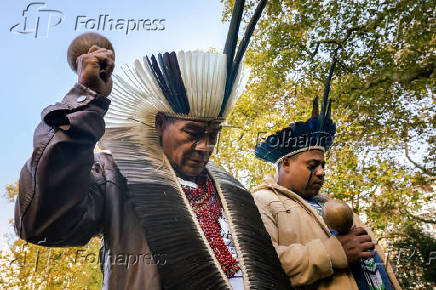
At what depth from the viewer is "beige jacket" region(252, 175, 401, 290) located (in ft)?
6.45

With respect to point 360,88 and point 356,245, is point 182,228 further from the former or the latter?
point 360,88

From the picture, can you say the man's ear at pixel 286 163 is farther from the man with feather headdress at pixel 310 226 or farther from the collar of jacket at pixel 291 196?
the collar of jacket at pixel 291 196

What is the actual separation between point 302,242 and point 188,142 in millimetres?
1156

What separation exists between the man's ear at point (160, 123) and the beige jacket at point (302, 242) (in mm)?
1013

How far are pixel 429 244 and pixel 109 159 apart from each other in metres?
11.6

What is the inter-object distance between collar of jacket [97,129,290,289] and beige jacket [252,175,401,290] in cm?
25

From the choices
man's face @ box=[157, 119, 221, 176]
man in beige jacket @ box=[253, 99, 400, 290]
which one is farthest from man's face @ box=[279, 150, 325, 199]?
man's face @ box=[157, 119, 221, 176]

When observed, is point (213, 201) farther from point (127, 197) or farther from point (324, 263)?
point (324, 263)

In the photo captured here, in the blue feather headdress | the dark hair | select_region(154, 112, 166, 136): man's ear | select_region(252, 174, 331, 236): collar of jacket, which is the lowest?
select_region(252, 174, 331, 236): collar of jacket

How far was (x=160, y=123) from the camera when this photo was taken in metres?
1.82

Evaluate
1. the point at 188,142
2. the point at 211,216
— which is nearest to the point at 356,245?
the point at 211,216

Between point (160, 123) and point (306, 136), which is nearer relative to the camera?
point (160, 123)

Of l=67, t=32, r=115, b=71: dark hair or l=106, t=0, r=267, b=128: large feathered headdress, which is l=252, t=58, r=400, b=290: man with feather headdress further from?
l=67, t=32, r=115, b=71: dark hair

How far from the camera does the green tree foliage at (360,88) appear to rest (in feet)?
26.8
